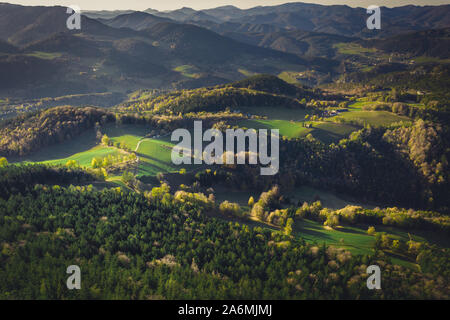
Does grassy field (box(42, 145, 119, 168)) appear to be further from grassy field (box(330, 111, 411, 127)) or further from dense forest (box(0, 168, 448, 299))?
grassy field (box(330, 111, 411, 127))

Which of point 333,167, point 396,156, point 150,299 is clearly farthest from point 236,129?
point 150,299

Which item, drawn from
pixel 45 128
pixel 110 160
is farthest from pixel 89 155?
pixel 45 128

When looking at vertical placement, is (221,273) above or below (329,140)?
below

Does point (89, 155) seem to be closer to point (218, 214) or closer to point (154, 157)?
point (154, 157)

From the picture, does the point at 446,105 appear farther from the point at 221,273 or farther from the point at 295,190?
the point at 221,273

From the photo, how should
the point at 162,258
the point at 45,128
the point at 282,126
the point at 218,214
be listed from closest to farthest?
the point at 162,258, the point at 218,214, the point at 45,128, the point at 282,126

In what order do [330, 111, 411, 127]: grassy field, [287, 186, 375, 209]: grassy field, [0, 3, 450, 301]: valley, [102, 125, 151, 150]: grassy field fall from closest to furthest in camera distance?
[0, 3, 450, 301]: valley, [287, 186, 375, 209]: grassy field, [102, 125, 151, 150]: grassy field, [330, 111, 411, 127]: grassy field

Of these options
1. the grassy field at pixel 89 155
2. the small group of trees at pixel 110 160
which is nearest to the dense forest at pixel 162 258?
the small group of trees at pixel 110 160

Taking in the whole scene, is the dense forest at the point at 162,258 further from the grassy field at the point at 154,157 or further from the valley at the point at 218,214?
the grassy field at the point at 154,157

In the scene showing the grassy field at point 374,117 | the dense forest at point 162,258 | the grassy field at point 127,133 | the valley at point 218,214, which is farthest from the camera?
the grassy field at point 374,117

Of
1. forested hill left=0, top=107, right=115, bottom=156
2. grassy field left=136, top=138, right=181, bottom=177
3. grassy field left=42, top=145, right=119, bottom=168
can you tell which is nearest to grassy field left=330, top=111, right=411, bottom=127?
grassy field left=136, top=138, right=181, bottom=177

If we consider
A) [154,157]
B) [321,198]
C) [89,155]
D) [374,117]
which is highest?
[374,117]
